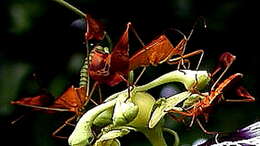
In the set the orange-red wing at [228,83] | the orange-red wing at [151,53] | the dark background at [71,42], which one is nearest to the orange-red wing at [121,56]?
the orange-red wing at [151,53]

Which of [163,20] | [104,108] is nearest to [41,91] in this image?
[104,108]

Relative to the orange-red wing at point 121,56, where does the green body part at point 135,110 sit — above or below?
below

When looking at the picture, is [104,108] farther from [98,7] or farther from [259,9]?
[259,9]

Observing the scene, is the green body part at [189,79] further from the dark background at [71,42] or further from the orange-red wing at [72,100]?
the dark background at [71,42]

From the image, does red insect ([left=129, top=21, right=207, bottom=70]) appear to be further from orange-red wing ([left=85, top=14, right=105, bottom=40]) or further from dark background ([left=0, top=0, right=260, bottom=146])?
dark background ([left=0, top=0, right=260, bottom=146])

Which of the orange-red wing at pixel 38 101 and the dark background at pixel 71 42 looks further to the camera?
the dark background at pixel 71 42

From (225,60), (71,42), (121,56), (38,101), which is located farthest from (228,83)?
(71,42)

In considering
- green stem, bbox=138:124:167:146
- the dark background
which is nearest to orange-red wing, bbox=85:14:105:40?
green stem, bbox=138:124:167:146
